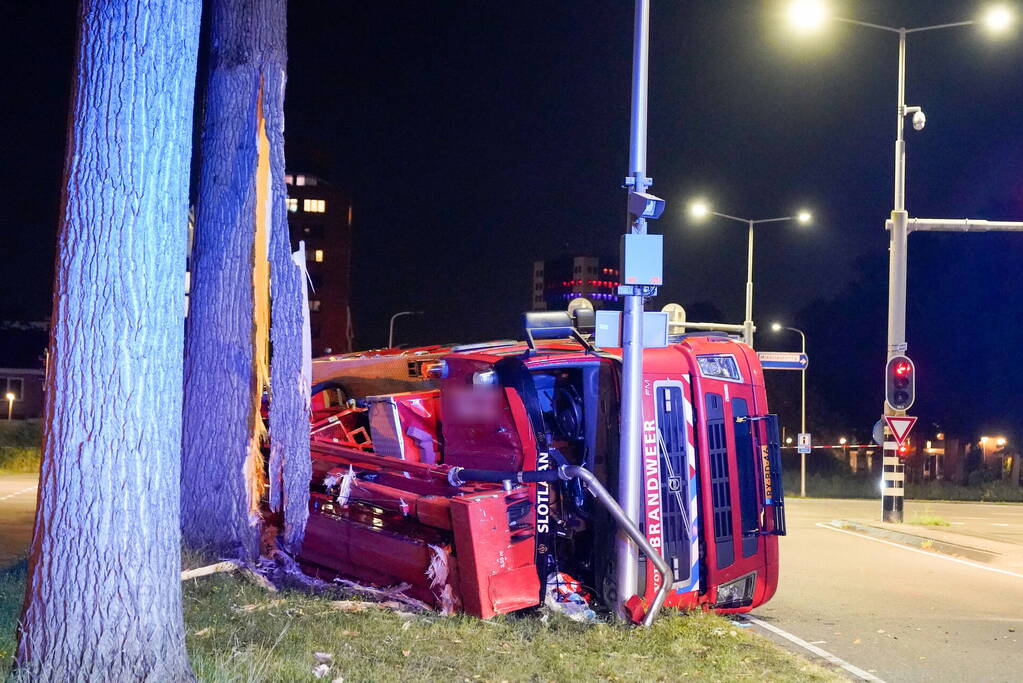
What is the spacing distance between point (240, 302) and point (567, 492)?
140 inches

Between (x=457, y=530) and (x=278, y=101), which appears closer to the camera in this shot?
(x=457, y=530)

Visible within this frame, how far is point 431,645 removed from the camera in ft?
23.7

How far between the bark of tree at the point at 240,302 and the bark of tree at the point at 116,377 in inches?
160

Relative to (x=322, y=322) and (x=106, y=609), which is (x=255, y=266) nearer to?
(x=106, y=609)

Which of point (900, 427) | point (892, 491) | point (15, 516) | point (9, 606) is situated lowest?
point (15, 516)

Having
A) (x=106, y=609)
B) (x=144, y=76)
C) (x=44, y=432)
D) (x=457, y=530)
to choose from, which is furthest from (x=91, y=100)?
(x=457, y=530)

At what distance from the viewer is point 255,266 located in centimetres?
1022

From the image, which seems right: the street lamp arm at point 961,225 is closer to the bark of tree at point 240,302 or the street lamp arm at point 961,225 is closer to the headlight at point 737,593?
the headlight at point 737,593

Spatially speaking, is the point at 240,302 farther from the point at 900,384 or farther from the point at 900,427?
the point at 900,427

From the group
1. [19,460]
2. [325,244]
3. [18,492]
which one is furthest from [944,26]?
[325,244]

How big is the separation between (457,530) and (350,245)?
103711mm

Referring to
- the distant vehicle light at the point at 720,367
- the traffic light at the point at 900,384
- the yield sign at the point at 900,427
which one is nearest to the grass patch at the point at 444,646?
the distant vehicle light at the point at 720,367

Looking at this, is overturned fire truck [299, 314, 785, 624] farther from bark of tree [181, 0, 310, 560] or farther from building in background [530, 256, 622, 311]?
building in background [530, 256, 622, 311]

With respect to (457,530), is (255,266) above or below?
above
